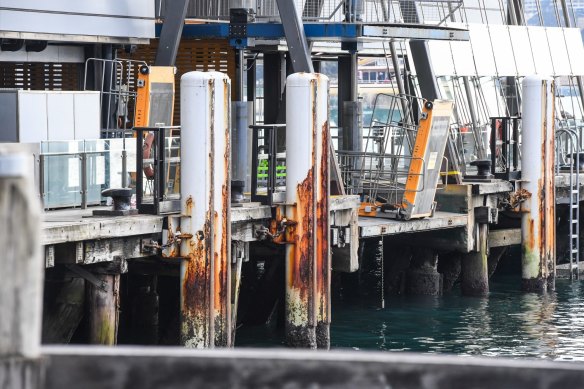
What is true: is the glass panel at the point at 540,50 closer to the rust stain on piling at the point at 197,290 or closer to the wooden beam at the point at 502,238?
the wooden beam at the point at 502,238

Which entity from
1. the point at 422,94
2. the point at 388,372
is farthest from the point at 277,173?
the point at 388,372

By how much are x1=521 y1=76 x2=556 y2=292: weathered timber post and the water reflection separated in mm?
544

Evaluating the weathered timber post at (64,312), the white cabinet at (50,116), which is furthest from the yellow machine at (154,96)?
the weathered timber post at (64,312)

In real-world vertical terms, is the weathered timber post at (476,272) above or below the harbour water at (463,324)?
above

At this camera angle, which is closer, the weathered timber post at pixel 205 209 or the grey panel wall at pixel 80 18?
the weathered timber post at pixel 205 209

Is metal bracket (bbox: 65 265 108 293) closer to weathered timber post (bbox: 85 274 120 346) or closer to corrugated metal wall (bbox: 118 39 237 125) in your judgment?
weathered timber post (bbox: 85 274 120 346)

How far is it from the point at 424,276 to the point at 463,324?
264 centimetres

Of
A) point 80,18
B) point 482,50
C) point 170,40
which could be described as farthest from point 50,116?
point 482,50

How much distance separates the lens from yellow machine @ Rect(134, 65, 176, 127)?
21.8 meters

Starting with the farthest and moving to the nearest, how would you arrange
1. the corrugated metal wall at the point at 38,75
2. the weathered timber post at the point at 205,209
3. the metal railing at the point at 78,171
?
the corrugated metal wall at the point at 38,75 < the metal railing at the point at 78,171 < the weathered timber post at the point at 205,209

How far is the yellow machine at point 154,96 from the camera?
21.8m

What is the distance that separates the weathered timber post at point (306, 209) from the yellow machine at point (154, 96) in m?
2.85

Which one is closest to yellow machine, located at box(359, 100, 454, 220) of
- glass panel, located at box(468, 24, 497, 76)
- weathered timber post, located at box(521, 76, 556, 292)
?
weathered timber post, located at box(521, 76, 556, 292)

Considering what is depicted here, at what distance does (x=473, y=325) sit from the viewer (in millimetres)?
24859
